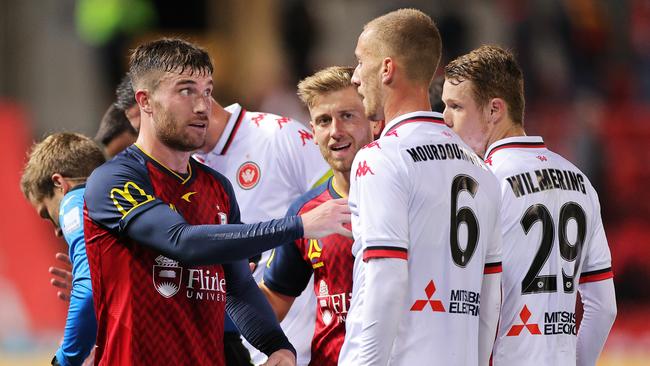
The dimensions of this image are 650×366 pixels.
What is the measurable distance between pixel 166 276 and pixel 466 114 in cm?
172

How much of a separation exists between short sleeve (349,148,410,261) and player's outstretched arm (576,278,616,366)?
1488mm

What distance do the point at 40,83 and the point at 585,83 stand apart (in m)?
8.47

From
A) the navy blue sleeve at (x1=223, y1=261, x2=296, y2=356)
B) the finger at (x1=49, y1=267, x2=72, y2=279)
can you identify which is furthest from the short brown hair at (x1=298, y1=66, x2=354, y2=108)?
the finger at (x1=49, y1=267, x2=72, y2=279)

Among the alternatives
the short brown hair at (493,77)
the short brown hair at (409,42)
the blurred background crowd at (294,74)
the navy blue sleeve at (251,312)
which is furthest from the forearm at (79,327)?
the blurred background crowd at (294,74)

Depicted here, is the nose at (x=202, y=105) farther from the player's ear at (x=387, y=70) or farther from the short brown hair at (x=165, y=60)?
the player's ear at (x=387, y=70)

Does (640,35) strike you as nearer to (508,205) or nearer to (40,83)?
(40,83)

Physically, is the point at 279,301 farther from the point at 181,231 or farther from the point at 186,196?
the point at 181,231

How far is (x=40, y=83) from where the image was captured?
19672mm

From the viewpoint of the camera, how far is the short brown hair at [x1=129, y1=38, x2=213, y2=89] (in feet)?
17.9

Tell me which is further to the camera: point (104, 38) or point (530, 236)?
point (104, 38)

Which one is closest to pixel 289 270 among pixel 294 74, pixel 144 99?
pixel 144 99

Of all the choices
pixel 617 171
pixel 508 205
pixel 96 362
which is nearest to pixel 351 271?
pixel 508 205

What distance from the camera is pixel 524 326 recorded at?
5.71m

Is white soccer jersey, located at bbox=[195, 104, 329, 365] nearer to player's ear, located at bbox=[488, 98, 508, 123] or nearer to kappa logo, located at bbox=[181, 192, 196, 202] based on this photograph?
player's ear, located at bbox=[488, 98, 508, 123]
